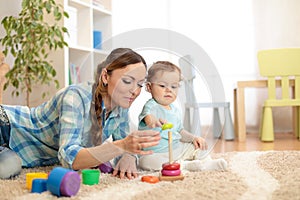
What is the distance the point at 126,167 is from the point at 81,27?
172cm

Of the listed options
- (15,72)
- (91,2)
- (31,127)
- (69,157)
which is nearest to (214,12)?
(91,2)

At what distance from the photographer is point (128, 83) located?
993mm

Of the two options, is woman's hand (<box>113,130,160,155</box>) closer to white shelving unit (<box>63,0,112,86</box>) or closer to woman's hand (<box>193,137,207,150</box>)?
woman's hand (<box>193,137,207,150</box>)

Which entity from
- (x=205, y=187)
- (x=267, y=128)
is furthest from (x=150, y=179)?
(x=267, y=128)

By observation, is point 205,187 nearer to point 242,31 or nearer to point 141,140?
point 141,140

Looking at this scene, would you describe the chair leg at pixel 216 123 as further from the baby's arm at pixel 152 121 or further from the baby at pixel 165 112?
the baby's arm at pixel 152 121

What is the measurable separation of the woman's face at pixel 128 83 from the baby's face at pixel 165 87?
0.11ft

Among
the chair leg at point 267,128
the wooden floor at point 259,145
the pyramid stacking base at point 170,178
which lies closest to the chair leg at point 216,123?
the pyramid stacking base at point 170,178

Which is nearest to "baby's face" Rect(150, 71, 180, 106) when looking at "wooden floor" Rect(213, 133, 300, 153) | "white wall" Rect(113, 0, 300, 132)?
"wooden floor" Rect(213, 133, 300, 153)

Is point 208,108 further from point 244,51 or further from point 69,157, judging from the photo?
point 244,51

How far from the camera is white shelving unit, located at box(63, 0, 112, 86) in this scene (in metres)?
2.51

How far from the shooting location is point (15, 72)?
7.36ft

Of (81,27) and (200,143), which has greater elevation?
(81,27)

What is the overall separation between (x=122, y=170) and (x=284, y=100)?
163 centimetres
